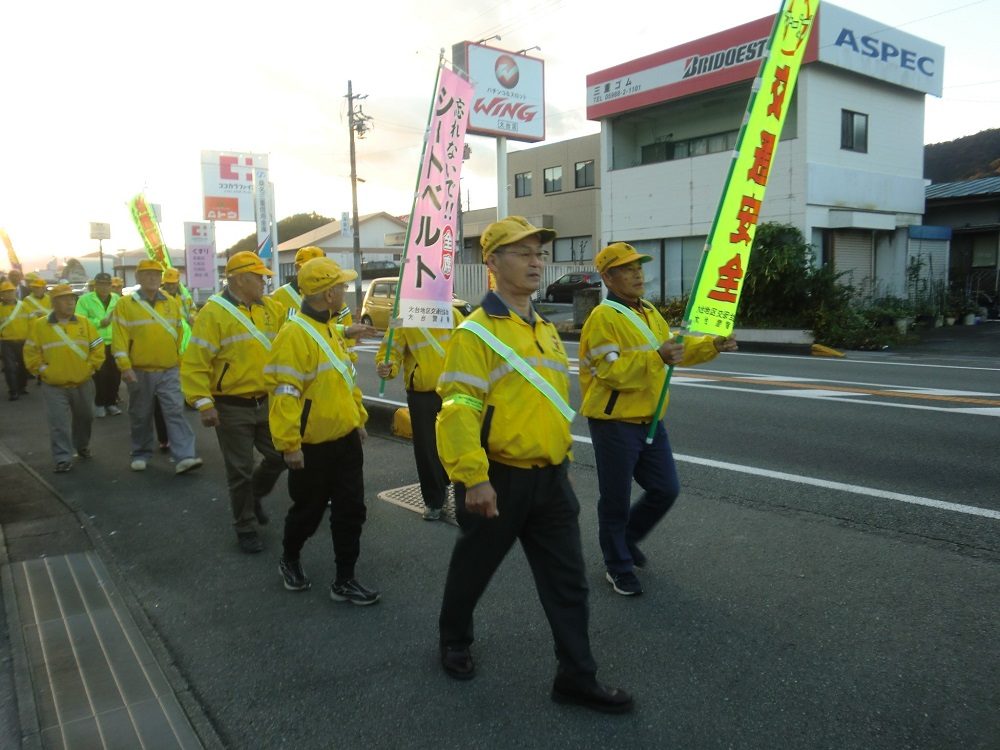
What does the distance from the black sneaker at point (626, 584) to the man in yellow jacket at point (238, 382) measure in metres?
2.36

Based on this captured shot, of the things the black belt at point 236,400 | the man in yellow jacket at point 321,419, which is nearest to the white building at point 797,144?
the black belt at point 236,400

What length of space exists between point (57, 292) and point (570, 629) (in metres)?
7.02

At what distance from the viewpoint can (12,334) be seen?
12.4 meters

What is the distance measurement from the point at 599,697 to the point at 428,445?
274cm

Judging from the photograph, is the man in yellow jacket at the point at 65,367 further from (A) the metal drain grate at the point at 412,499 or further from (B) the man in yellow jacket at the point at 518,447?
(B) the man in yellow jacket at the point at 518,447

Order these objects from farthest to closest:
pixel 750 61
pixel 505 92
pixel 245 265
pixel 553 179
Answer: pixel 553 179, pixel 505 92, pixel 750 61, pixel 245 265

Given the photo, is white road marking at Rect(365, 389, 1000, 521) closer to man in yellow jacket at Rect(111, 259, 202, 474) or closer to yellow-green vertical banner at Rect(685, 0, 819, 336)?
yellow-green vertical banner at Rect(685, 0, 819, 336)

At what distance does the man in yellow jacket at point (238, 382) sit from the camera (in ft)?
17.0

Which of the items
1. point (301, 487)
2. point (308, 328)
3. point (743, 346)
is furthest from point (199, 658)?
point (743, 346)

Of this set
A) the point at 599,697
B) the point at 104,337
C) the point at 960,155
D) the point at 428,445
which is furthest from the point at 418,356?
the point at 960,155

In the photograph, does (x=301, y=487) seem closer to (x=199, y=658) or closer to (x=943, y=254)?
(x=199, y=658)

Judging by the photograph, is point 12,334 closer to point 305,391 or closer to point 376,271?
point 305,391

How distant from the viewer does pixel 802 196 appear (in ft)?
65.1

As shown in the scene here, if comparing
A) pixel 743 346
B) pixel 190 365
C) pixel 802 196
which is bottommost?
pixel 743 346
